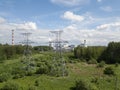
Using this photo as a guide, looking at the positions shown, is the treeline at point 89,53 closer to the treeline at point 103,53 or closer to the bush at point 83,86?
the treeline at point 103,53

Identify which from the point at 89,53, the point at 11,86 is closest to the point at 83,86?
the point at 11,86

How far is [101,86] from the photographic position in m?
45.8

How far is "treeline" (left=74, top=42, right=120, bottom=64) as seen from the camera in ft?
305

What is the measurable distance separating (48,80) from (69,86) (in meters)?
4.81

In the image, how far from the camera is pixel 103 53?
10250 cm

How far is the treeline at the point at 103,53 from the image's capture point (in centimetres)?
9297

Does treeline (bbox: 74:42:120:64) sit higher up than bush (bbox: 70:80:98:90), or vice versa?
treeline (bbox: 74:42:120:64)

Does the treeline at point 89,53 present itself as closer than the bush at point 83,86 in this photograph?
No

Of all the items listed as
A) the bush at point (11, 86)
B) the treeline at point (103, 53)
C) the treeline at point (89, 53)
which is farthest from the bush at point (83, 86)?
the treeline at point (89, 53)

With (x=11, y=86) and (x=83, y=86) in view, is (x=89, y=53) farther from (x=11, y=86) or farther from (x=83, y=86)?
(x=11, y=86)

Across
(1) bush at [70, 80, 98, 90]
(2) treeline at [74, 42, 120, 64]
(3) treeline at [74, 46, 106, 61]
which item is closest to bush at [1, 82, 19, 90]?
(1) bush at [70, 80, 98, 90]

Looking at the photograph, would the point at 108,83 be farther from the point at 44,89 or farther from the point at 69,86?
the point at 44,89

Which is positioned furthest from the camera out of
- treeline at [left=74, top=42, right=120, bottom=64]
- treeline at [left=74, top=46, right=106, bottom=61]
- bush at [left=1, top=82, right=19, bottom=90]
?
treeline at [left=74, top=46, right=106, bottom=61]

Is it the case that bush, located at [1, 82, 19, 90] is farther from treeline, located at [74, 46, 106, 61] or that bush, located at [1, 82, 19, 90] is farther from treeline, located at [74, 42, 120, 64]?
treeline, located at [74, 46, 106, 61]
